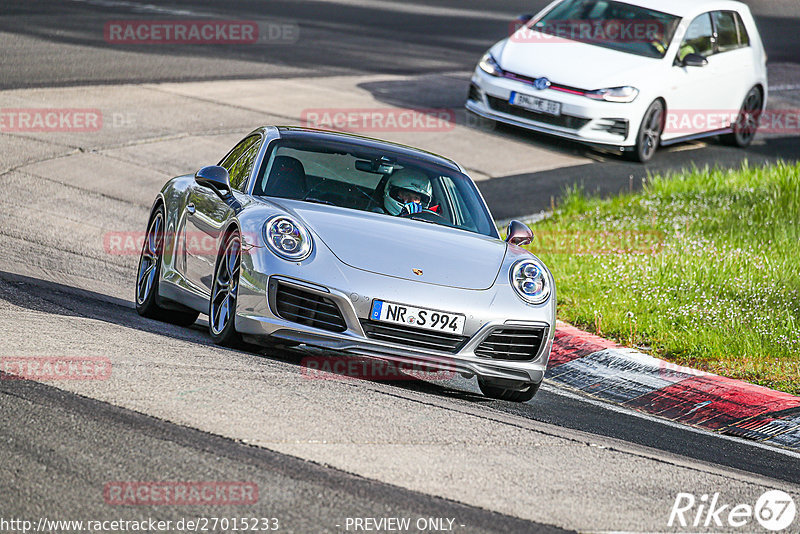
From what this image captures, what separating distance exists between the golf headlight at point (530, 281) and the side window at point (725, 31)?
11247 mm

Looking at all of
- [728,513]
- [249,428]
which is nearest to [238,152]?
[249,428]

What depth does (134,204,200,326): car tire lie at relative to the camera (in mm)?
8117

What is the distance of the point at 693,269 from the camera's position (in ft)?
33.2

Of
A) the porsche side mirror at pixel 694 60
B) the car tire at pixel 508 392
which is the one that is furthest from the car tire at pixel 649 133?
the car tire at pixel 508 392

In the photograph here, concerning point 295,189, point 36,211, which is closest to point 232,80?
point 36,211

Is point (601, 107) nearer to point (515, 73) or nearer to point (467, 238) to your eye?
point (515, 73)

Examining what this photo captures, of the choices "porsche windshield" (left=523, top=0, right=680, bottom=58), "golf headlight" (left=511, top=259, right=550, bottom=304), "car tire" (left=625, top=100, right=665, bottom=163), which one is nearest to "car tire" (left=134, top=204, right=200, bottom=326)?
"golf headlight" (left=511, top=259, right=550, bottom=304)

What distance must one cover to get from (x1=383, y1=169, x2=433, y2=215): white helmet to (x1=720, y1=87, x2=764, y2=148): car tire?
36.0 ft

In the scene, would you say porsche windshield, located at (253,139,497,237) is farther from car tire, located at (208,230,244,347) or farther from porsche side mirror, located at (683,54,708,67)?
porsche side mirror, located at (683,54,708,67)

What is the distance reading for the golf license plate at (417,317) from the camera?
6.40 meters

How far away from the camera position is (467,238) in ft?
24.3

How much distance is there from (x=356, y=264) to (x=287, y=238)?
0.40 metres

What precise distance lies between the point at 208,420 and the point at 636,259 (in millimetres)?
6156

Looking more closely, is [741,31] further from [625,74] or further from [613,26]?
[625,74]
